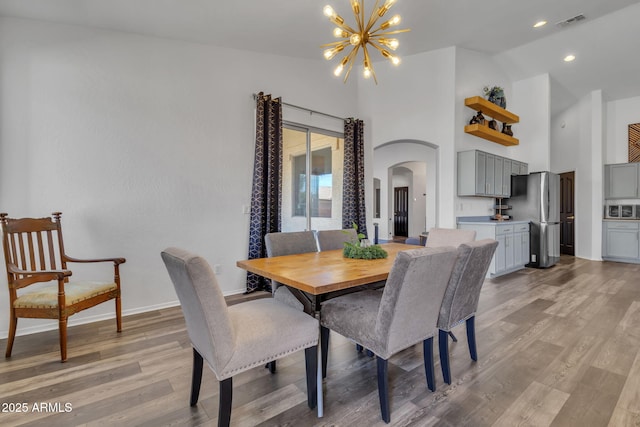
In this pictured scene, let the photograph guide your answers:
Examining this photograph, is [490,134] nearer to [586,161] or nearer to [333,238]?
[586,161]

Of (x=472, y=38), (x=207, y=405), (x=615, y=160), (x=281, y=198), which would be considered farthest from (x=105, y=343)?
(x=615, y=160)

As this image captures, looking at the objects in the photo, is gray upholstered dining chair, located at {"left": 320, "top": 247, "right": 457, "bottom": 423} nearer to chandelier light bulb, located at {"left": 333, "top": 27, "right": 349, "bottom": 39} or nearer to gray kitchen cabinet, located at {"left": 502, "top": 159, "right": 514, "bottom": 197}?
chandelier light bulb, located at {"left": 333, "top": 27, "right": 349, "bottom": 39}

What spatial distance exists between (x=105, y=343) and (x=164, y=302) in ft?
2.76

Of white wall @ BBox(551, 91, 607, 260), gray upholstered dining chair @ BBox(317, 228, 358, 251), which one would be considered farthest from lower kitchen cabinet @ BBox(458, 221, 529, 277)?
gray upholstered dining chair @ BBox(317, 228, 358, 251)

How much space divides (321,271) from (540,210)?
5.45 metres

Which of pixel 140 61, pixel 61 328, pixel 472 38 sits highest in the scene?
pixel 472 38

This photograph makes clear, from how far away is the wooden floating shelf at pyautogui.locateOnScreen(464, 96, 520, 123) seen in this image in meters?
4.89

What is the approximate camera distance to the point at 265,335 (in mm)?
1542

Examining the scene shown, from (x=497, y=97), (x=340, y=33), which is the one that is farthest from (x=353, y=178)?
(x=497, y=97)

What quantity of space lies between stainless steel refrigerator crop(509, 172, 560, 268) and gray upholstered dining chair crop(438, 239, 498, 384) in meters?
4.46

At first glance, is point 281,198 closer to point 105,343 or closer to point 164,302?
point 164,302

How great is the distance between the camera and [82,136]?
9.47ft

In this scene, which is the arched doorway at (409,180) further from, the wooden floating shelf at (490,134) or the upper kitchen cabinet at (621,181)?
the upper kitchen cabinet at (621,181)

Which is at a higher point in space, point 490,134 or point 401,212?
point 490,134
